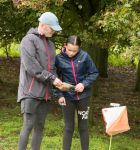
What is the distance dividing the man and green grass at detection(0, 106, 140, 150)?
1.61 metres

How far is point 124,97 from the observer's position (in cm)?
1548

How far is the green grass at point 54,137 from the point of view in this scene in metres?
7.18

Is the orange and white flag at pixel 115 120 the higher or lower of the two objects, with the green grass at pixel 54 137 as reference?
higher

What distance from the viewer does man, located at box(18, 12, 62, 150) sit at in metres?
5.12

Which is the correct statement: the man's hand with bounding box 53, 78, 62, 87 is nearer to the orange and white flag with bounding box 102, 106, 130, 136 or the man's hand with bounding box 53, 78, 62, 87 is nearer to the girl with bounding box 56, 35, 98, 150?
the girl with bounding box 56, 35, 98, 150

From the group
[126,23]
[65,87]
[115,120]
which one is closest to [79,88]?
[65,87]

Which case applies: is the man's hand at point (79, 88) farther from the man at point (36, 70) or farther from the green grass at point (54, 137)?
the green grass at point (54, 137)

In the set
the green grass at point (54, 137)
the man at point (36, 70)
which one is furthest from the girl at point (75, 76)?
the green grass at point (54, 137)

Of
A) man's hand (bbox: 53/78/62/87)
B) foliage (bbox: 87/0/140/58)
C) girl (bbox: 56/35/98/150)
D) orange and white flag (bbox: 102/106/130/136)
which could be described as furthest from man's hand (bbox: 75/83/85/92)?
foliage (bbox: 87/0/140/58)

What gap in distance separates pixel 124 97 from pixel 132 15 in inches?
386

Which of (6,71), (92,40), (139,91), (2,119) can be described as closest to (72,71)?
(92,40)

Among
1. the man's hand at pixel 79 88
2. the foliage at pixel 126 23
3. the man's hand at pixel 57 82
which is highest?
the foliage at pixel 126 23

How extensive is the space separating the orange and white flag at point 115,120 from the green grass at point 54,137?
1636 mm

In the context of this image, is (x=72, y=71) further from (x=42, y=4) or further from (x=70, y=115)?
(x=42, y=4)
